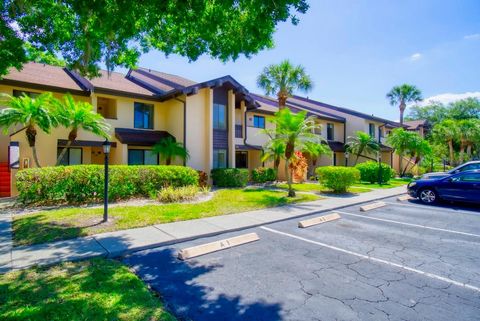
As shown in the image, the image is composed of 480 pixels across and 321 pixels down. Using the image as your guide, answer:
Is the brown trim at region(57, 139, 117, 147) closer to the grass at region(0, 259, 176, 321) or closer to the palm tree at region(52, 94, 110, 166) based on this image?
the palm tree at region(52, 94, 110, 166)

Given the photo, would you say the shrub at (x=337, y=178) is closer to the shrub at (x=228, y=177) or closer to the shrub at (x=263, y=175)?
the shrub at (x=228, y=177)

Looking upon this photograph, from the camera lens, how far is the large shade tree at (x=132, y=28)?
5891 millimetres

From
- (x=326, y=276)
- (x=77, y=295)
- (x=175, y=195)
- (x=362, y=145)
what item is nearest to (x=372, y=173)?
(x=362, y=145)

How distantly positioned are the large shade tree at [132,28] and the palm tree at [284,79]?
517 inches

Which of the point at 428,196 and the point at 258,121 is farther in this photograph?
the point at 258,121

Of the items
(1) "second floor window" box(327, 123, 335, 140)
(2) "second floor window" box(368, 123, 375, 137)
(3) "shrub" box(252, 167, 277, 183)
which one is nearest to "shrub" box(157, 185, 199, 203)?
(3) "shrub" box(252, 167, 277, 183)

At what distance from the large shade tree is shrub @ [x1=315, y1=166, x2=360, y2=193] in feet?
31.1

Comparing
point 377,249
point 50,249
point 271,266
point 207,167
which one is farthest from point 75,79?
point 377,249

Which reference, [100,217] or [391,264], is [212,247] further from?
[100,217]

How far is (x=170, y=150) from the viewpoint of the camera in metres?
16.3

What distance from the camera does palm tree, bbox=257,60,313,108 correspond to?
21656mm

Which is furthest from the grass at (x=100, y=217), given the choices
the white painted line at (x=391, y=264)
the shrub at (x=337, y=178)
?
the shrub at (x=337, y=178)

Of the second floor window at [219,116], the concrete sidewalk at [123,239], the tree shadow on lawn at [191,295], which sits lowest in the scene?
the tree shadow on lawn at [191,295]

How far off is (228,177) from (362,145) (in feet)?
55.1
